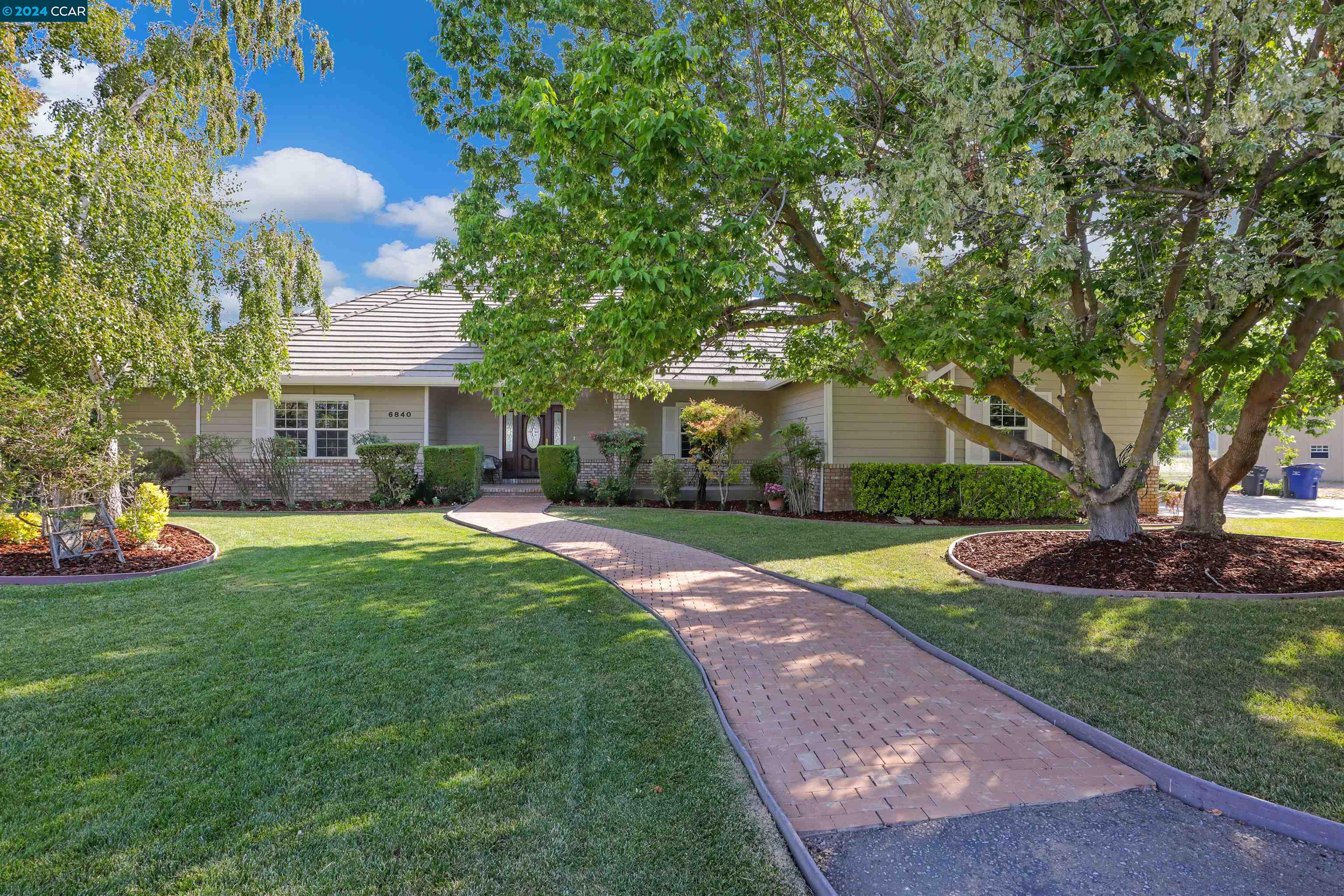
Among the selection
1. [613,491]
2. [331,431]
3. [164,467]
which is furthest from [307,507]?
[613,491]


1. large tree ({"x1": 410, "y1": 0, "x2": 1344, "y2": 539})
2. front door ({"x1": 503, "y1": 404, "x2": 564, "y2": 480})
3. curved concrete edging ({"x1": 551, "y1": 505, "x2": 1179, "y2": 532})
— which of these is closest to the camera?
large tree ({"x1": 410, "y1": 0, "x2": 1344, "y2": 539})

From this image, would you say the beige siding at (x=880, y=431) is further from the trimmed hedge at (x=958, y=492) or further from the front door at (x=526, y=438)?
the front door at (x=526, y=438)

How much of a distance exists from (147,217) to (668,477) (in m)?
9.75

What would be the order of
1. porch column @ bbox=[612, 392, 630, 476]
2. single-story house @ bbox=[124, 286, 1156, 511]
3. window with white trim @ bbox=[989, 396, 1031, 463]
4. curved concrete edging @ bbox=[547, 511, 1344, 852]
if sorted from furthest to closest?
porch column @ bbox=[612, 392, 630, 476] → window with white trim @ bbox=[989, 396, 1031, 463] → single-story house @ bbox=[124, 286, 1156, 511] → curved concrete edging @ bbox=[547, 511, 1344, 852]

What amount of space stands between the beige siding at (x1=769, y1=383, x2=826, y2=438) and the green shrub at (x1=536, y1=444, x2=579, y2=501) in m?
5.30

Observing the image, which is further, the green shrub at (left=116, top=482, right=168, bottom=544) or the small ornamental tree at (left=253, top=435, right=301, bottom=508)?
the small ornamental tree at (left=253, top=435, right=301, bottom=508)

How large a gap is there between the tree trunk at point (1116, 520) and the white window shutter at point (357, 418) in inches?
561

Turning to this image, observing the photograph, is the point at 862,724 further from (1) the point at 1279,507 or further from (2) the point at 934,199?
(1) the point at 1279,507

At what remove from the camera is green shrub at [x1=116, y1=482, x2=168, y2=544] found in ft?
25.5

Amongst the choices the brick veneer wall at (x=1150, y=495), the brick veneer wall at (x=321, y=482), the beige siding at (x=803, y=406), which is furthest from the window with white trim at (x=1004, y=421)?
the brick veneer wall at (x=321, y=482)

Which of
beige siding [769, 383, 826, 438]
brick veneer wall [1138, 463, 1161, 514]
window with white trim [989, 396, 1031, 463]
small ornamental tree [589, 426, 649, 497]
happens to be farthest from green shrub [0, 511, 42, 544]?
brick veneer wall [1138, 463, 1161, 514]

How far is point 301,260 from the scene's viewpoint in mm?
11297

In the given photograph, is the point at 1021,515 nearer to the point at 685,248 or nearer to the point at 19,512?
the point at 685,248

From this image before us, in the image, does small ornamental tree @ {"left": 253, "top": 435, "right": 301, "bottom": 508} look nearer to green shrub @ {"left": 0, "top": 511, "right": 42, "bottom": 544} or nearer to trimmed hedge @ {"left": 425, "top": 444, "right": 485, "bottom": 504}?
trimmed hedge @ {"left": 425, "top": 444, "right": 485, "bottom": 504}
